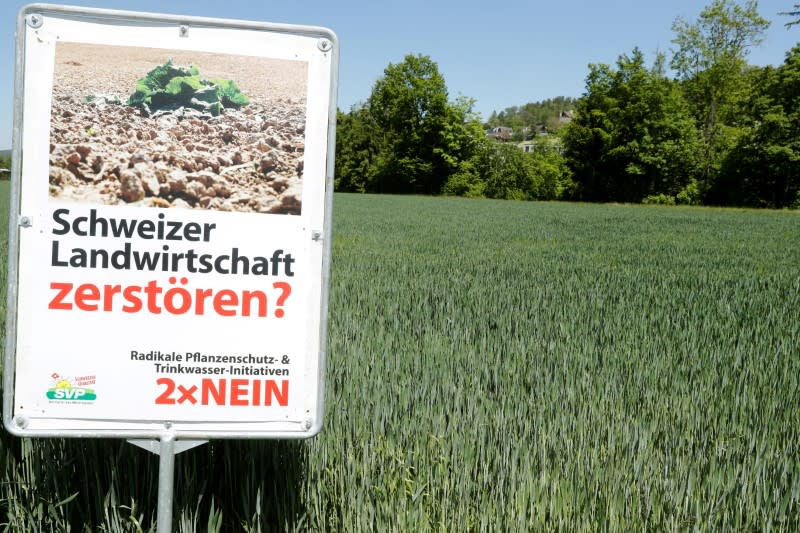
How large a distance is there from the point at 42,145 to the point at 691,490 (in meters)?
2.46

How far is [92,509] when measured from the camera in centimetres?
265

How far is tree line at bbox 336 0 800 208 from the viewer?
51066 mm

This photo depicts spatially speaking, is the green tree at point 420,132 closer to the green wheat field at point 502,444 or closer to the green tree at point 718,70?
the green tree at point 718,70

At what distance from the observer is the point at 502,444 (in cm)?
306

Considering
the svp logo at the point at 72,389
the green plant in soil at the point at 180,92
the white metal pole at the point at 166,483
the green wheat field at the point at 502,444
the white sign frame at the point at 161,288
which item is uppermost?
the green plant in soil at the point at 180,92

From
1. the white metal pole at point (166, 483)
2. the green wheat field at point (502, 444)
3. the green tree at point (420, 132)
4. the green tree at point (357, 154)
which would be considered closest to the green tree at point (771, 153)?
the green tree at point (420, 132)

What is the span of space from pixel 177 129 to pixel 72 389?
2.61 feet

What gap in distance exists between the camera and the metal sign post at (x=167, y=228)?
2.02 meters

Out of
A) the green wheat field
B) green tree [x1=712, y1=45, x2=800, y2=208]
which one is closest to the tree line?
green tree [x1=712, y1=45, x2=800, y2=208]

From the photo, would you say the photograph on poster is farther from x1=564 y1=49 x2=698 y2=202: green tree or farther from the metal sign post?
x1=564 y1=49 x2=698 y2=202: green tree

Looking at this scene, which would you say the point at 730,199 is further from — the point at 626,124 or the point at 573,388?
the point at 573,388

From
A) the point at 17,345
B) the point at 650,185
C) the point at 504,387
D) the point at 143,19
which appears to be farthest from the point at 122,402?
the point at 650,185

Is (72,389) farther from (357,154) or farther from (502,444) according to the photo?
(357,154)

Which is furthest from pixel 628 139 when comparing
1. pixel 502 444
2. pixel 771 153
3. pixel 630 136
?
pixel 502 444
